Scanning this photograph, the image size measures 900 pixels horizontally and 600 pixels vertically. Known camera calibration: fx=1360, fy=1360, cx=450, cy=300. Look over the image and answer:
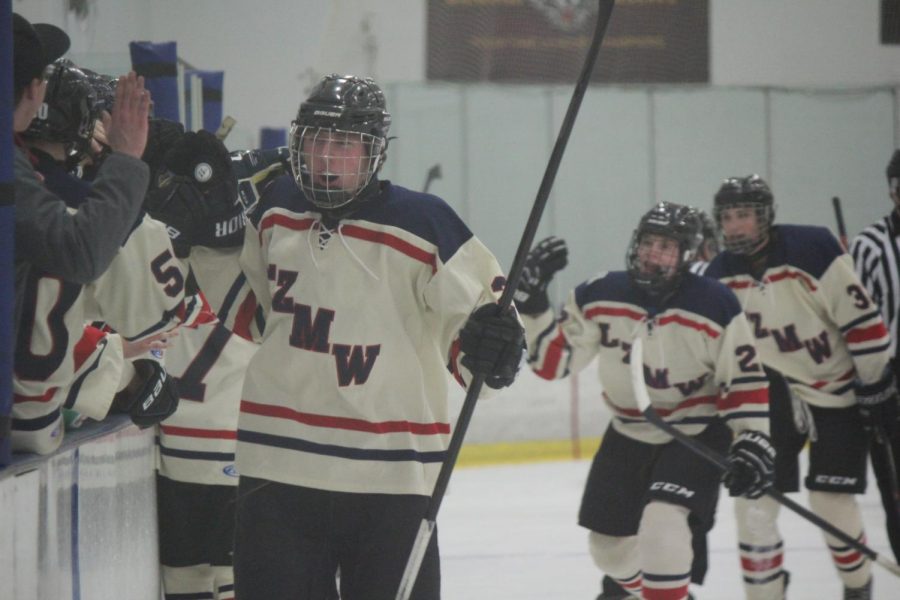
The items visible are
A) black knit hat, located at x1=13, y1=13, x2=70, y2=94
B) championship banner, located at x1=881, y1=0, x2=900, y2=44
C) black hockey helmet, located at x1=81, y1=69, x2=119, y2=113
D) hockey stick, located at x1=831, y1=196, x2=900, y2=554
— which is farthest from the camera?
championship banner, located at x1=881, y1=0, x2=900, y2=44

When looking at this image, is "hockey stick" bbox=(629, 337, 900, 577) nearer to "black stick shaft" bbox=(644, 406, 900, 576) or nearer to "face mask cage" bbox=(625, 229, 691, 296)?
"black stick shaft" bbox=(644, 406, 900, 576)

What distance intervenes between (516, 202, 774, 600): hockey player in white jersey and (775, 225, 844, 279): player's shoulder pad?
0.49 m

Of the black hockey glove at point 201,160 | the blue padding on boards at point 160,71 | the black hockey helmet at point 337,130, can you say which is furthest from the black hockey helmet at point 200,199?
the blue padding on boards at point 160,71

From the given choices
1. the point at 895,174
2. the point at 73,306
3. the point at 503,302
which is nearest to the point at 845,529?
the point at 895,174

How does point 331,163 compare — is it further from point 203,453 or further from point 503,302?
point 203,453

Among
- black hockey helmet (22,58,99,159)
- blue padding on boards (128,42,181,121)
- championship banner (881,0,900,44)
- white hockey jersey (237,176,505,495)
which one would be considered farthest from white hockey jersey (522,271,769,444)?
championship banner (881,0,900,44)

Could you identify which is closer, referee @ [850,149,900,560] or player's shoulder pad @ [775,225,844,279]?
player's shoulder pad @ [775,225,844,279]

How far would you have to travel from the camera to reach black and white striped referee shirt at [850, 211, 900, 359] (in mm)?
4270

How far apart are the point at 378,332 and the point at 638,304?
1.59 meters

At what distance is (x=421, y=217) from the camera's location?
2.20 m

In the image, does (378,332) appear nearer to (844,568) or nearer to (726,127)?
(844,568)

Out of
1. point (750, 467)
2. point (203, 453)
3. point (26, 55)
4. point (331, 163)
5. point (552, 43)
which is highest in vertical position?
point (552, 43)

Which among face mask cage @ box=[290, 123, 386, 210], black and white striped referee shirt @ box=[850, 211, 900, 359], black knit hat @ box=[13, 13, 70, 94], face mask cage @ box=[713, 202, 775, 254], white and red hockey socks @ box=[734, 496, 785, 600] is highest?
black knit hat @ box=[13, 13, 70, 94]

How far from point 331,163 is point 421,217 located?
17cm
